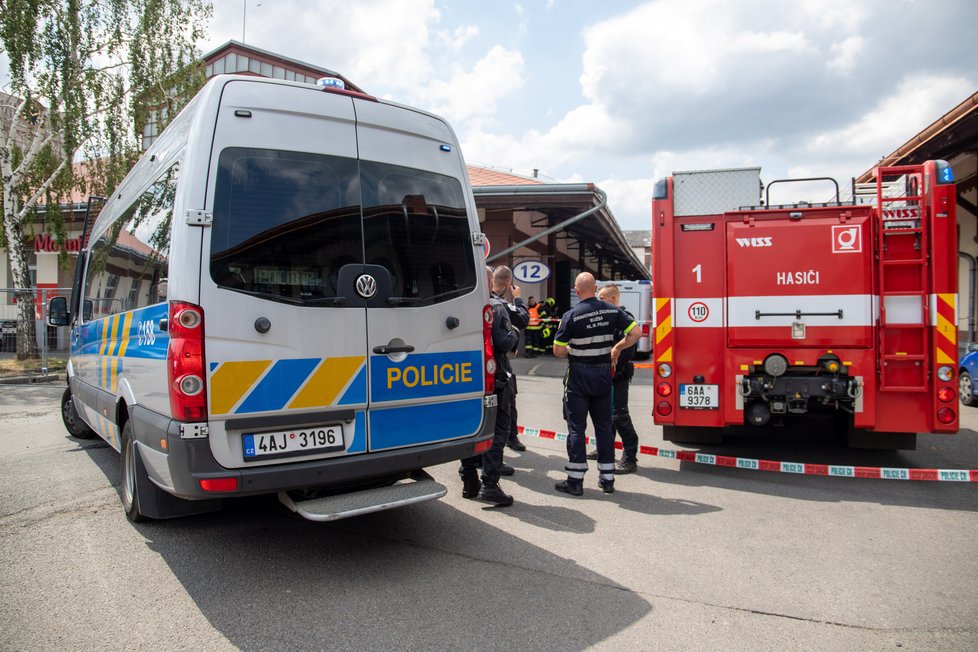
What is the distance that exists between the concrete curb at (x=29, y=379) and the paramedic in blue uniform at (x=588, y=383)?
12504mm

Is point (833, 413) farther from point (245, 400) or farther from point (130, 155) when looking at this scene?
point (130, 155)

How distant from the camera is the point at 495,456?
5055 mm

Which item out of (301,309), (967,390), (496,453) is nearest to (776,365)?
(496,453)

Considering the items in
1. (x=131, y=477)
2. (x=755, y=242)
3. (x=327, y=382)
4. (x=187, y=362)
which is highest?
(x=755, y=242)

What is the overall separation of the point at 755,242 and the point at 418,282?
3.42 m

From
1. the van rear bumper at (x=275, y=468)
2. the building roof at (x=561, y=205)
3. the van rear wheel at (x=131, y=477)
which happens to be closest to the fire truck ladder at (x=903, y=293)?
the van rear bumper at (x=275, y=468)

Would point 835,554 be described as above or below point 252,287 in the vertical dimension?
below

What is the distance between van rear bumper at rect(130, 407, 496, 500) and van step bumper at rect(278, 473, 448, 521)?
8 cm

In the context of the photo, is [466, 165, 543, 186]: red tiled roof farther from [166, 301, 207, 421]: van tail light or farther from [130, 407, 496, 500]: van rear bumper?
[166, 301, 207, 421]: van tail light

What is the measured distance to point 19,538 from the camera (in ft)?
13.8

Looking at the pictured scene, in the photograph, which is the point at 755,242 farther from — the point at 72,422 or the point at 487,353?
the point at 72,422

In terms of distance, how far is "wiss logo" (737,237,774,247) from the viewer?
5.88 metres

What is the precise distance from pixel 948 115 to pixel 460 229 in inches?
553

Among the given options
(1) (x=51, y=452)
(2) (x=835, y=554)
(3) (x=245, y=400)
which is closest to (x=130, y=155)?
(1) (x=51, y=452)
